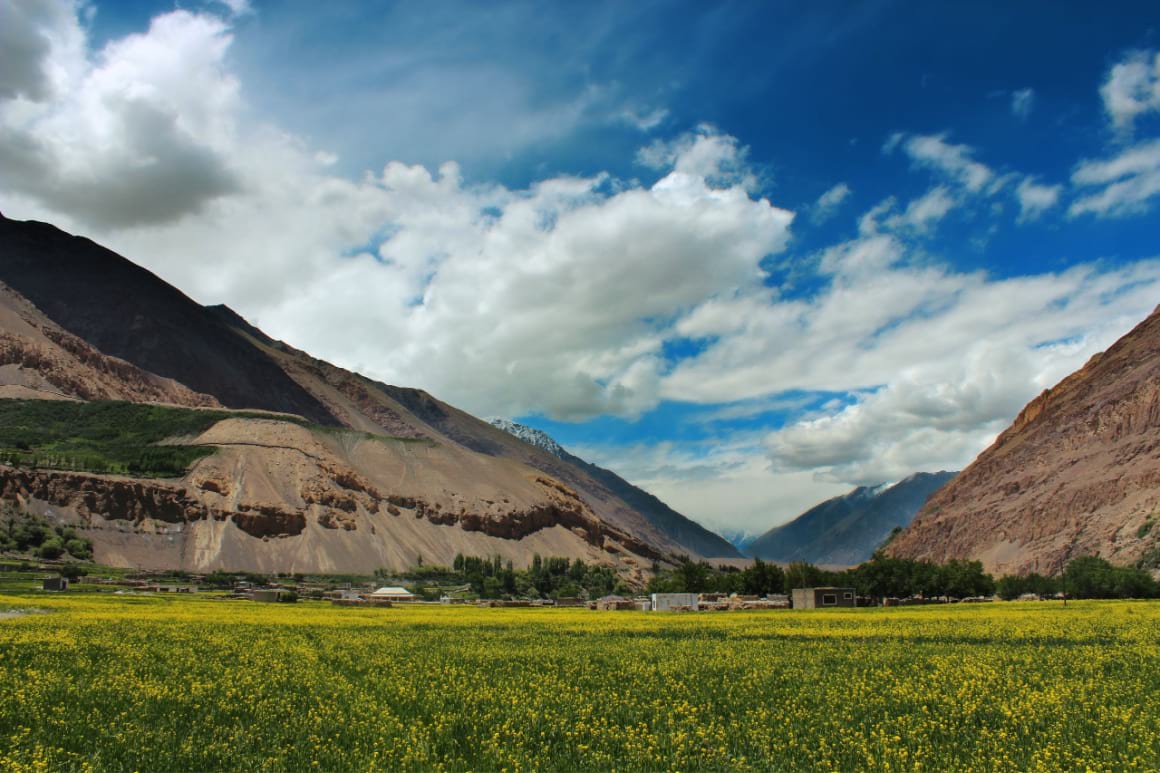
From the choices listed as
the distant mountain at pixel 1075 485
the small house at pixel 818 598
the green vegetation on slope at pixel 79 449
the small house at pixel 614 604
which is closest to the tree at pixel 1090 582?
the distant mountain at pixel 1075 485

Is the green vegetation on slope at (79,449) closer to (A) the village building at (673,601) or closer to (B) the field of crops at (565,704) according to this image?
(A) the village building at (673,601)

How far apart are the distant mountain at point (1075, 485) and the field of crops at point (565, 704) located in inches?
4914

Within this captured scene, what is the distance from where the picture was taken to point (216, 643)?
29.6 metres

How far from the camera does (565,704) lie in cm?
1816

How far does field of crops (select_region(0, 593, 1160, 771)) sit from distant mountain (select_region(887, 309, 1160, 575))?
125m

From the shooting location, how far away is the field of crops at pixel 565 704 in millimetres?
14070

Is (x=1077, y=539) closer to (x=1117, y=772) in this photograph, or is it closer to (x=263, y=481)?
(x=1117, y=772)

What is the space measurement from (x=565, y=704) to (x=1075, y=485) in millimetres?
169074

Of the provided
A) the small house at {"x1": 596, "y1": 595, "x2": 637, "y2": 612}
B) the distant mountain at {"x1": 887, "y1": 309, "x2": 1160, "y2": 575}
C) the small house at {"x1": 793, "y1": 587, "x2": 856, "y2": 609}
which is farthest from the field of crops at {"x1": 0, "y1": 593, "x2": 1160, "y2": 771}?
the distant mountain at {"x1": 887, "y1": 309, "x2": 1160, "y2": 575}

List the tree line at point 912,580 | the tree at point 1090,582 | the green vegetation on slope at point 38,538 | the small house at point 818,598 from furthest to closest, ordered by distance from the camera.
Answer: the green vegetation on slope at point 38,538, the tree line at point 912,580, the tree at point 1090,582, the small house at point 818,598

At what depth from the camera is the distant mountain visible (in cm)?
13712

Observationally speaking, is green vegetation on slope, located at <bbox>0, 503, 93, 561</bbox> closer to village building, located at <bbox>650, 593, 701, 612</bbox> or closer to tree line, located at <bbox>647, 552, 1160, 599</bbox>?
village building, located at <bbox>650, 593, 701, 612</bbox>

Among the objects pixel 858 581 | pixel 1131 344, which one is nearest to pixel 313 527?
pixel 858 581

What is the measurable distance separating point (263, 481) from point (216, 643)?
162437mm
